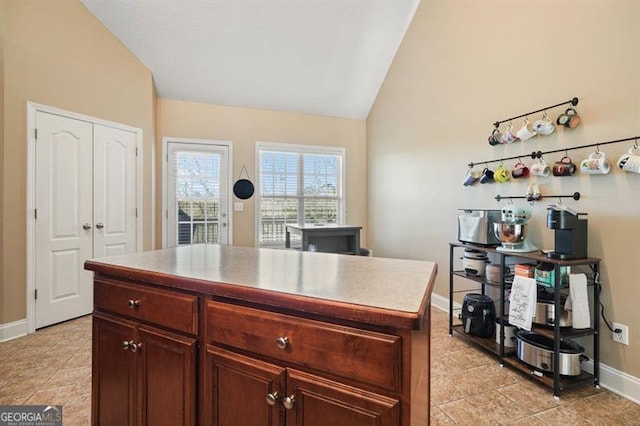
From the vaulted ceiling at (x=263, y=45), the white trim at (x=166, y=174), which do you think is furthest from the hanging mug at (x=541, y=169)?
the white trim at (x=166, y=174)

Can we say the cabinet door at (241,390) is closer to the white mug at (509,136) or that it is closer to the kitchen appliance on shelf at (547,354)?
the kitchen appliance on shelf at (547,354)

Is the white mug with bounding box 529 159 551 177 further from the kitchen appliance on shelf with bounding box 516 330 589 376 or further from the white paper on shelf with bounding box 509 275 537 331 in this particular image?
the kitchen appliance on shelf with bounding box 516 330 589 376

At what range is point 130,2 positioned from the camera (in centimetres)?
335

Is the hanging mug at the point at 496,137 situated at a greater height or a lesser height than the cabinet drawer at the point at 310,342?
greater

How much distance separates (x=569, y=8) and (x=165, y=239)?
193 inches

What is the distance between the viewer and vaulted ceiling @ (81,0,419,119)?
11.7ft

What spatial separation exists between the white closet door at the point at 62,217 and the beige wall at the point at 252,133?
1118 mm

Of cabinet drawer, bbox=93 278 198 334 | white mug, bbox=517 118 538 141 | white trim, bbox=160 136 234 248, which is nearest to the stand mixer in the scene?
white mug, bbox=517 118 538 141

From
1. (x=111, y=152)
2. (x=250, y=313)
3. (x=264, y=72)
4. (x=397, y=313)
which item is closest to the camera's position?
(x=397, y=313)

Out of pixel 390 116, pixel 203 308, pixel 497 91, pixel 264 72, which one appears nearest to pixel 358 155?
pixel 390 116

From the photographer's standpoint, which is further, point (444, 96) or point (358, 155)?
point (358, 155)

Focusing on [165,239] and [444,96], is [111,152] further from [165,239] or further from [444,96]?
[444,96]

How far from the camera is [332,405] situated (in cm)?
89

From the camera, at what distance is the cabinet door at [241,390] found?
0.98 metres
